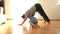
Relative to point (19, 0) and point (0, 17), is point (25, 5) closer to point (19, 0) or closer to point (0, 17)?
point (19, 0)

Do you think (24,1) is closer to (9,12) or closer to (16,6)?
(16,6)

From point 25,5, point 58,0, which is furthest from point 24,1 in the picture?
point 58,0

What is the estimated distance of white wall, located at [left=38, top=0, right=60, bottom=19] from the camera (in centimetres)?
582

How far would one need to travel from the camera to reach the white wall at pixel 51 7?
582 centimetres

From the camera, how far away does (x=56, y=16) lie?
5918mm

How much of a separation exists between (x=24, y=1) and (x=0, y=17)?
5.85 feet

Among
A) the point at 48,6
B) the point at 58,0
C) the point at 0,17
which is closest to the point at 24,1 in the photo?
the point at 48,6

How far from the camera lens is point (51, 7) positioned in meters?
5.86

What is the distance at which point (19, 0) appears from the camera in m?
6.00

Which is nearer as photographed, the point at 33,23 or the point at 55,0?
the point at 33,23

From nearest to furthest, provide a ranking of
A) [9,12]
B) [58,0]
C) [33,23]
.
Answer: [33,23], [58,0], [9,12]

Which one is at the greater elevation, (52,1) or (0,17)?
(52,1)

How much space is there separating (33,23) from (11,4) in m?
1.93

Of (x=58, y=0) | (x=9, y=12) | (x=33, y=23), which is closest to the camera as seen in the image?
(x=33, y=23)
